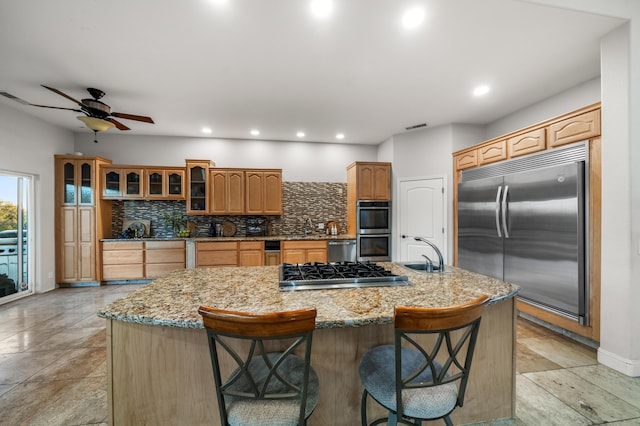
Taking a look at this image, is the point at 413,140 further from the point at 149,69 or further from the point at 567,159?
the point at 149,69

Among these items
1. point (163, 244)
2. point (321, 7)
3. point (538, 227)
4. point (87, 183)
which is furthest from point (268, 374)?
point (87, 183)

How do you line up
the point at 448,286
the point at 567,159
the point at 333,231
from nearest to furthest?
the point at 448,286, the point at 567,159, the point at 333,231

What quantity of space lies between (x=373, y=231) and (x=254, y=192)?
236cm

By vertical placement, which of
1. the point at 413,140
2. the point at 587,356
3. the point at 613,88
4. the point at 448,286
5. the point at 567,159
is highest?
the point at 413,140

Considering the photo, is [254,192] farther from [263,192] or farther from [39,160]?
[39,160]

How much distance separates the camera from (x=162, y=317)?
3.80 feet

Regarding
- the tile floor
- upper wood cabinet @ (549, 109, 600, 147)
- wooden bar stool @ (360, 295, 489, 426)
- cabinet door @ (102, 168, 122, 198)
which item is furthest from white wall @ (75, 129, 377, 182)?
wooden bar stool @ (360, 295, 489, 426)

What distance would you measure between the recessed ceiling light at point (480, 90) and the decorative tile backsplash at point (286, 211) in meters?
2.86

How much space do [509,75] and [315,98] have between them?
224cm

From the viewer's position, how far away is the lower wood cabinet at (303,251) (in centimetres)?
481

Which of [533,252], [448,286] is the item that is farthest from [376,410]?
[533,252]

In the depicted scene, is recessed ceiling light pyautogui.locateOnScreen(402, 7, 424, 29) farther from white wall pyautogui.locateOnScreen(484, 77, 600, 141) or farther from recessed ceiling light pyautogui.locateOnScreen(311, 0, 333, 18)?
white wall pyautogui.locateOnScreen(484, 77, 600, 141)

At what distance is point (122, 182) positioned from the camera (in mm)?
4836

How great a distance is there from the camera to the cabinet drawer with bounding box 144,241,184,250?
4.75 meters
